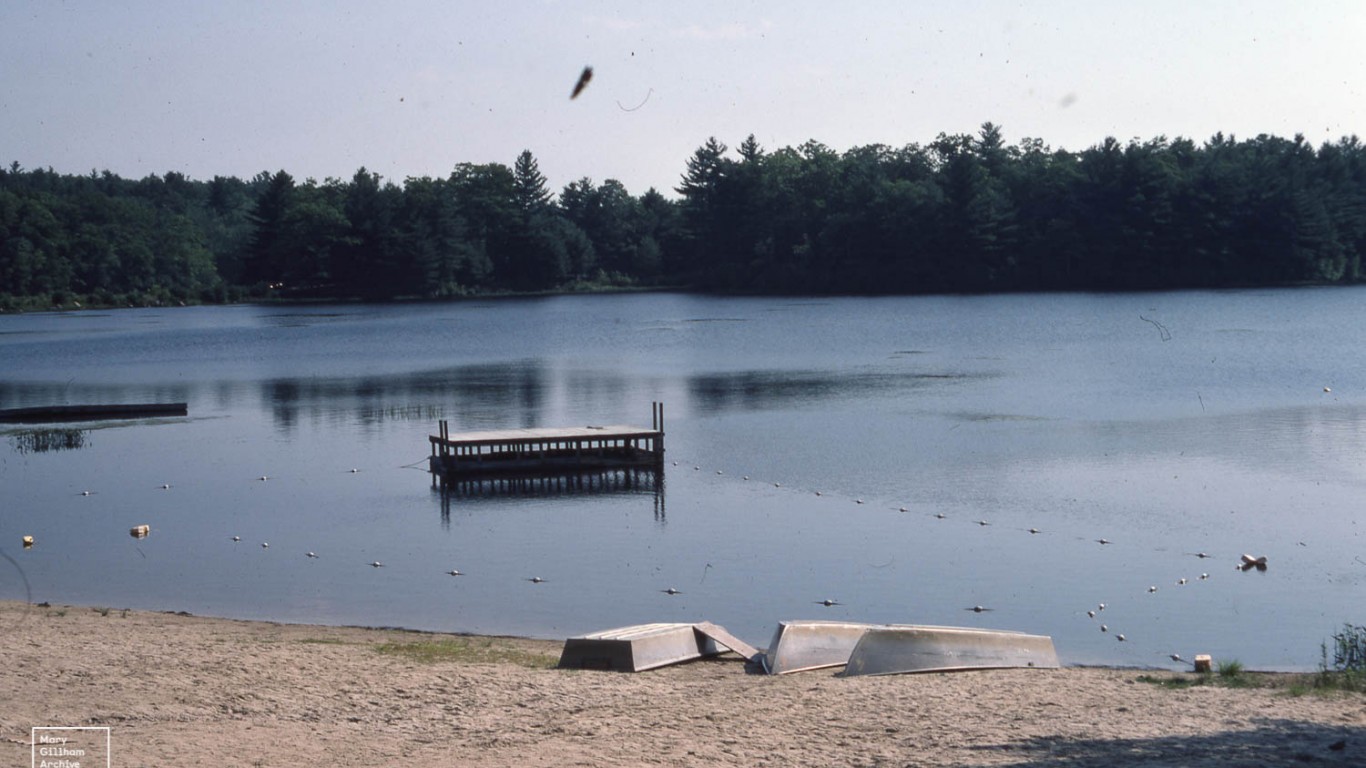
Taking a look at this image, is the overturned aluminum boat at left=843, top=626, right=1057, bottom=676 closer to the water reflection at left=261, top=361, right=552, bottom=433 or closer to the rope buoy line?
the rope buoy line

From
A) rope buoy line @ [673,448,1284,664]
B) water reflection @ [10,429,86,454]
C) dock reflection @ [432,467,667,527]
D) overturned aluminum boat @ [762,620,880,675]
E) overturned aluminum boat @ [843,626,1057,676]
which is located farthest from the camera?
water reflection @ [10,429,86,454]

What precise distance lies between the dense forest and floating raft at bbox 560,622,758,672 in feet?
329

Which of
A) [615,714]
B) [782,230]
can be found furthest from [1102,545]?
[782,230]

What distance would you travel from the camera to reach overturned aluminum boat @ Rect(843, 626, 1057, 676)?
1177cm

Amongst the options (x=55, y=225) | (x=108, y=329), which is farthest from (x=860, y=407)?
(x=55, y=225)

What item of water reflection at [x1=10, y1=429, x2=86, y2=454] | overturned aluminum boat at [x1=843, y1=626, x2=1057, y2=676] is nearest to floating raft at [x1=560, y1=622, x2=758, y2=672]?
overturned aluminum boat at [x1=843, y1=626, x2=1057, y2=676]

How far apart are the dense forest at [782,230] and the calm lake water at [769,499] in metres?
53.3

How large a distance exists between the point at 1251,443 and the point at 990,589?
14.7 m

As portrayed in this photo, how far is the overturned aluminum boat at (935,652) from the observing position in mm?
11773

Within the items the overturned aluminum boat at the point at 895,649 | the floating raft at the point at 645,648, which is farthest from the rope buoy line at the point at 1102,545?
the floating raft at the point at 645,648

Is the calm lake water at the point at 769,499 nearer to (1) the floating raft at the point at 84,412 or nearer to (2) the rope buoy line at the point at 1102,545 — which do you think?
(2) the rope buoy line at the point at 1102,545

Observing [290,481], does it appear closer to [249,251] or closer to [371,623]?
[371,623]

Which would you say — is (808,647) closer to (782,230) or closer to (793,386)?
(793,386)

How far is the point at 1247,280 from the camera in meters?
107
